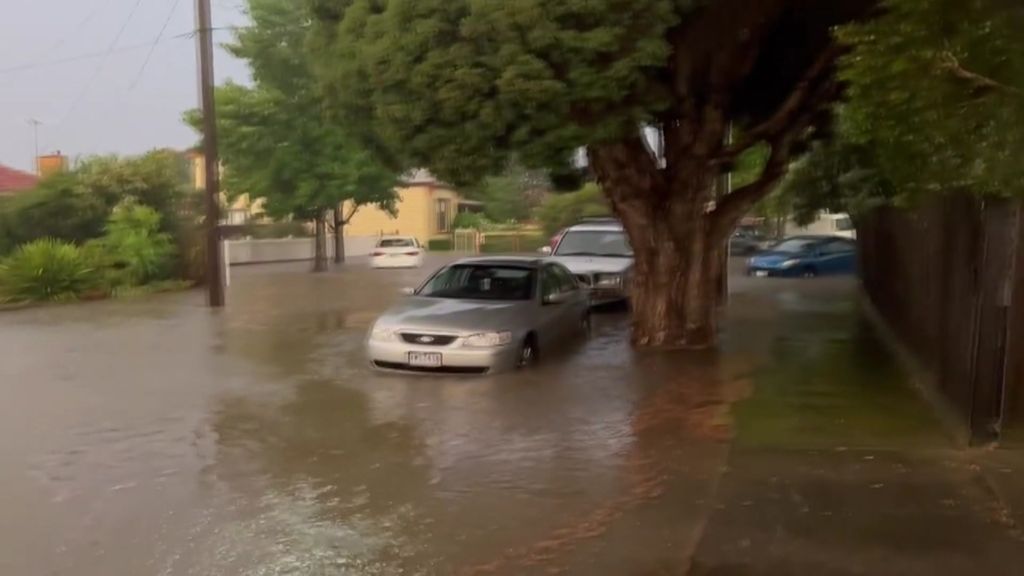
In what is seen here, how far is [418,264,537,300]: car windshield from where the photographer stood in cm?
1355

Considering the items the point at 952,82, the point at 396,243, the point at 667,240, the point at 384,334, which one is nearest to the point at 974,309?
the point at 952,82

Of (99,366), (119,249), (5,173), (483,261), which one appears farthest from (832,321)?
(5,173)

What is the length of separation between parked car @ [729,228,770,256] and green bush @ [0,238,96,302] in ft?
85.1

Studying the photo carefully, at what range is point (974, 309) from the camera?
823 cm

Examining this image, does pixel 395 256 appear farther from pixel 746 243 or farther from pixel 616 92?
pixel 616 92

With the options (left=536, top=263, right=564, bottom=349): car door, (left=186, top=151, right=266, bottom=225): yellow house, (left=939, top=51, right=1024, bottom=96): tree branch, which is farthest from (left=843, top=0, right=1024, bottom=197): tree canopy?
(left=186, top=151, right=266, bottom=225): yellow house

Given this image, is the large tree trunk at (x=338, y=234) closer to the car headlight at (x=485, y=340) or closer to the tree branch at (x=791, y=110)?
the tree branch at (x=791, y=110)

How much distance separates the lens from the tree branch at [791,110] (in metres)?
13.0

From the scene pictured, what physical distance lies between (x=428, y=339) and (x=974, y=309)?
5986 millimetres

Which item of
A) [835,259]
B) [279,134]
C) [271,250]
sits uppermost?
[279,134]

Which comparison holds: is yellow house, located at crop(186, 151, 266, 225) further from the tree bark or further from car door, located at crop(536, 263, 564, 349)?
the tree bark

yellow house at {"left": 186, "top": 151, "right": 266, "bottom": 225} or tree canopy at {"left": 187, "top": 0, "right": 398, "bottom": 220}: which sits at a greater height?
tree canopy at {"left": 187, "top": 0, "right": 398, "bottom": 220}

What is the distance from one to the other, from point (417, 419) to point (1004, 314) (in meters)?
5.02

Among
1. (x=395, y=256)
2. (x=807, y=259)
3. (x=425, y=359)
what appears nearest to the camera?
(x=425, y=359)
